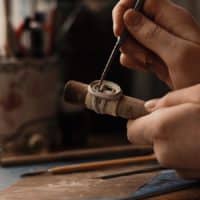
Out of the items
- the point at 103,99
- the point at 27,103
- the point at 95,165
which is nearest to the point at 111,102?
the point at 103,99

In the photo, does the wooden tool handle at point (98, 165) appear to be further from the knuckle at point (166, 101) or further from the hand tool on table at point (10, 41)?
the hand tool on table at point (10, 41)

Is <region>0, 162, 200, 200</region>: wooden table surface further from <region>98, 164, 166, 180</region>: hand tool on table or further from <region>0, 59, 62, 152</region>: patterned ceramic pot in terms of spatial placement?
<region>0, 59, 62, 152</region>: patterned ceramic pot

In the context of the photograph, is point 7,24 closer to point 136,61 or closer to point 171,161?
point 136,61

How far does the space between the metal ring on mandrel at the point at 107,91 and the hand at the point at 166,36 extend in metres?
0.05

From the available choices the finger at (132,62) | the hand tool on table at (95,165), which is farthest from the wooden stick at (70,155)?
the finger at (132,62)

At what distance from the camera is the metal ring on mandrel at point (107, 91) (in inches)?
25.2

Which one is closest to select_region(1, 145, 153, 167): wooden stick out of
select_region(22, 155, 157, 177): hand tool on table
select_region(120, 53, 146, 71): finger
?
select_region(22, 155, 157, 177): hand tool on table

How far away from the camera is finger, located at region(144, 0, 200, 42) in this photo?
63 centimetres

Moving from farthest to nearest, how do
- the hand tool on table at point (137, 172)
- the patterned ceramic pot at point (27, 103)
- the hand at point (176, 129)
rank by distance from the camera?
the patterned ceramic pot at point (27, 103) < the hand tool on table at point (137, 172) < the hand at point (176, 129)

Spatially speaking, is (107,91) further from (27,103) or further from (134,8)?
(27,103)

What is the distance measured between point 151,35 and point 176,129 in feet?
0.36

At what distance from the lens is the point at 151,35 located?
63 centimetres

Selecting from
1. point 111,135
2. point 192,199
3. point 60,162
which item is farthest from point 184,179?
point 111,135

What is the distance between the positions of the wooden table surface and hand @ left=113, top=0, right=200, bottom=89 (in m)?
0.11
